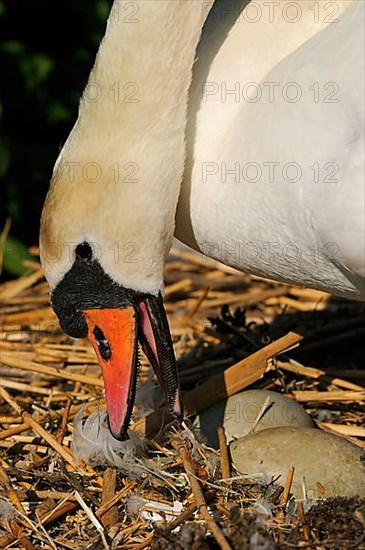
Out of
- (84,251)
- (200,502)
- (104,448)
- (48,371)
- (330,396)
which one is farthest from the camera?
(48,371)

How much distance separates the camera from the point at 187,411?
375cm

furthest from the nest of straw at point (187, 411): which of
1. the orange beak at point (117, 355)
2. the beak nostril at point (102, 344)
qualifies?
the beak nostril at point (102, 344)

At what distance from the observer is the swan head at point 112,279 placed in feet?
10.6

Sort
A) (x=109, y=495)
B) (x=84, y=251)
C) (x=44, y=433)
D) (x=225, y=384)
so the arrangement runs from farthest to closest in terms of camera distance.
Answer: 1. (x=225, y=384)
2. (x=44, y=433)
3. (x=109, y=495)
4. (x=84, y=251)

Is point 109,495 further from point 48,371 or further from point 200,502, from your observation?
point 48,371

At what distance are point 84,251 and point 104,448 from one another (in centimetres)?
65

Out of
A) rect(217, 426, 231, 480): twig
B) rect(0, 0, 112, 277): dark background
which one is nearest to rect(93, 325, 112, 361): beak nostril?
→ rect(217, 426, 231, 480): twig

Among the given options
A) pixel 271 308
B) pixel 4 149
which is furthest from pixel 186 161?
A: pixel 4 149

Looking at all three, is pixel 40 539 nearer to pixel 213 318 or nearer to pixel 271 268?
pixel 271 268

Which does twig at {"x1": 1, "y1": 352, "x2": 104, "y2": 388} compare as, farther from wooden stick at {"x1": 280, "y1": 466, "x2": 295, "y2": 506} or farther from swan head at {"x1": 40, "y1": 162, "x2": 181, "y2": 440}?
wooden stick at {"x1": 280, "y1": 466, "x2": 295, "y2": 506}

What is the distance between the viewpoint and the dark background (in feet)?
18.6

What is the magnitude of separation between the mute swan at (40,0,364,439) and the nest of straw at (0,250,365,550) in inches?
9.0

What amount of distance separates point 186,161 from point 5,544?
1.18 meters

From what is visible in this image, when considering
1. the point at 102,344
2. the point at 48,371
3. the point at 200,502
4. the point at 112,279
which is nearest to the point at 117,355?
the point at 102,344
